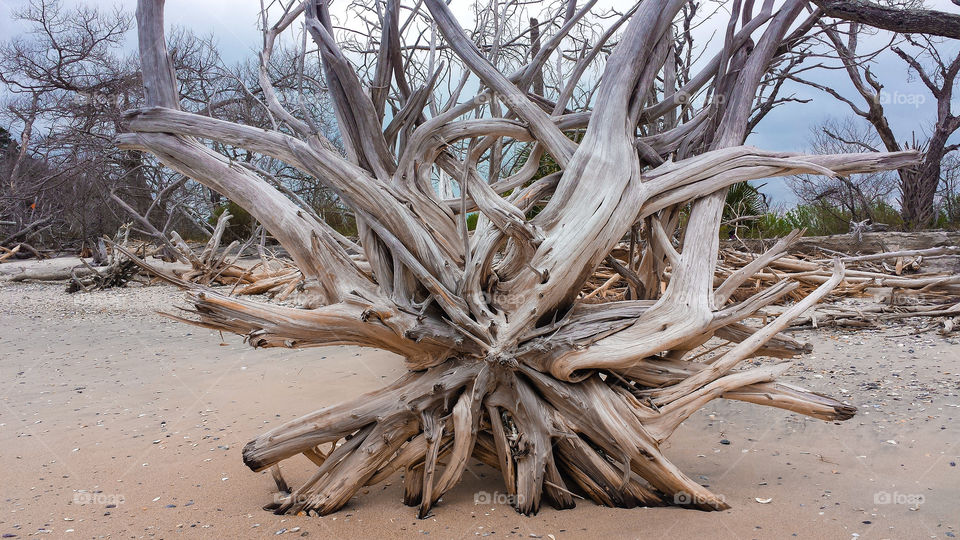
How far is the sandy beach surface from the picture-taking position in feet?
9.04

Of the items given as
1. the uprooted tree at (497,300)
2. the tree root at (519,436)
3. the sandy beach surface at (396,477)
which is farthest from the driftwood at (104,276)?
the tree root at (519,436)

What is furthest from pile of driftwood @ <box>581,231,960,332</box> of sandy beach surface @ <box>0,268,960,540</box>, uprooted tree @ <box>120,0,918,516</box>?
uprooted tree @ <box>120,0,918,516</box>

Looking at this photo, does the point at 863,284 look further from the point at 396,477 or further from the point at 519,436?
the point at 396,477

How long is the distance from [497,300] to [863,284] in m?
4.92

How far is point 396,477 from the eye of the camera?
140 inches

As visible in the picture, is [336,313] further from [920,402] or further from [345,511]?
[920,402]

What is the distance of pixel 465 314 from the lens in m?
3.04

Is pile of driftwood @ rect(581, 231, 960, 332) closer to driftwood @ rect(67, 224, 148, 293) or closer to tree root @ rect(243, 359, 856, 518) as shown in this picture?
tree root @ rect(243, 359, 856, 518)

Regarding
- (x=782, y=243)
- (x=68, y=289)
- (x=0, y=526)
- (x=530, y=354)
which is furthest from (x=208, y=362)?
(x=68, y=289)

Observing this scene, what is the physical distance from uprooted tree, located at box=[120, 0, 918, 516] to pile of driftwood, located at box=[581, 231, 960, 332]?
1.77 m

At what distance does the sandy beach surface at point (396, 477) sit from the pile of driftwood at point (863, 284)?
222 millimetres

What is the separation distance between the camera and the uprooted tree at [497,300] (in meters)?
2.99

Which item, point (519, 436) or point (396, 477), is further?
point (396, 477)

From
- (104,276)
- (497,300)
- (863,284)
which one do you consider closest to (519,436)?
(497,300)
